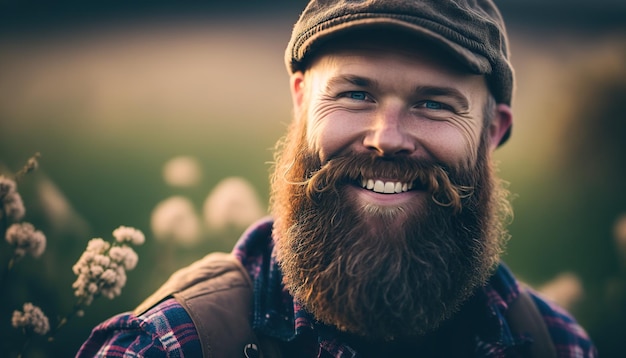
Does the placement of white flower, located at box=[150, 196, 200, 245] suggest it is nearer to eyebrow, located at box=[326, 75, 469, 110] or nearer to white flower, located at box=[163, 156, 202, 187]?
white flower, located at box=[163, 156, 202, 187]

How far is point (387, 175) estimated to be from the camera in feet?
5.10

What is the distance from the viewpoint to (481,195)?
178cm

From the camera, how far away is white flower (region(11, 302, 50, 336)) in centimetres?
167

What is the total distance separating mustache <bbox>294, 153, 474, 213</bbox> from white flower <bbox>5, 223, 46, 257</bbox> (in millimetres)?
1009

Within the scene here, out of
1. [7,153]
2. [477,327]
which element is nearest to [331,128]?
[477,327]

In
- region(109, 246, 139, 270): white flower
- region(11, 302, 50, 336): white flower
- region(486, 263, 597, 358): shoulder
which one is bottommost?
region(11, 302, 50, 336): white flower

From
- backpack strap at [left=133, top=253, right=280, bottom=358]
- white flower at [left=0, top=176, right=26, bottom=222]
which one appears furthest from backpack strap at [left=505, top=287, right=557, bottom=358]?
white flower at [left=0, top=176, right=26, bottom=222]

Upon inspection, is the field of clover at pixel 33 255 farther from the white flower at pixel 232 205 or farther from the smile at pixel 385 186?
the smile at pixel 385 186

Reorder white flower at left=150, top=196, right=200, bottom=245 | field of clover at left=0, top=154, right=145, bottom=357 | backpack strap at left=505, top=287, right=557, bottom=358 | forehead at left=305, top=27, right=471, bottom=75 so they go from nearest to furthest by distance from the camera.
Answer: forehead at left=305, top=27, right=471, bottom=75, field of clover at left=0, top=154, right=145, bottom=357, backpack strap at left=505, top=287, right=557, bottom=358, white flower at left=150, top=196, right=200, bottom=245

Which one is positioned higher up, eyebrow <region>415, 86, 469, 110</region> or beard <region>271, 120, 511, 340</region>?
eyebrow <region>415, 86, 469, 110</region>

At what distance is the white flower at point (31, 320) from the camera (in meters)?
1.67

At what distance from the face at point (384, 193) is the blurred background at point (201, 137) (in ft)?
2.95

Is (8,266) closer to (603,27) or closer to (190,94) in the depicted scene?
(190,94)

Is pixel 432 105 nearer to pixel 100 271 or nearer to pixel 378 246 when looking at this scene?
pixel 378 246
